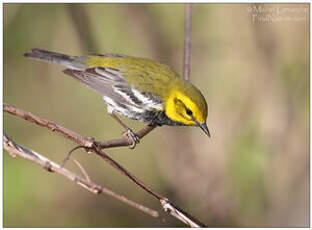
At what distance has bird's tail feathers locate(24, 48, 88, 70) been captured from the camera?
3.59 m

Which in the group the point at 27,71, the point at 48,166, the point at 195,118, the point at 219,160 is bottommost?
the point at 48,166

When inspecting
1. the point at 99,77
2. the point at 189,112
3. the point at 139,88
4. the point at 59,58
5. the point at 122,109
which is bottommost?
the point at 189,112

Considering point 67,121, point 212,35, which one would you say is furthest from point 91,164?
point 212,35

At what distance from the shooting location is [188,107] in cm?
339

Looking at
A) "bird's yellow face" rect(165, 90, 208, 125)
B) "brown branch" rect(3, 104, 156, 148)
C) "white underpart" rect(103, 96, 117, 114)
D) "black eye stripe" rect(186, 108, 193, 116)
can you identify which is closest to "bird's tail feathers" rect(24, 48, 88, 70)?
"white underpart" rect(103, 96, 117, 114)

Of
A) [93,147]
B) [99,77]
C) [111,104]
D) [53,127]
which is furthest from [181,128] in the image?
[53,127]

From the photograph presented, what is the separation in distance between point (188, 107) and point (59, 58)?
49.8 inches

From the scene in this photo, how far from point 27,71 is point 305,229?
347 centimetres

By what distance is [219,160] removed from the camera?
4.94m

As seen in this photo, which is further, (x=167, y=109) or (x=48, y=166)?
(x=167, y=109)

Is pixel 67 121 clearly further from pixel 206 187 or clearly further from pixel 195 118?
pixel 195 118

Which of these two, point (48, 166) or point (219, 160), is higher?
point (219, 160)

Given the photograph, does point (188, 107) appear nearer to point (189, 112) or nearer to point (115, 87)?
point (189, 112)

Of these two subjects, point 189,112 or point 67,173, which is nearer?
point 67,173
